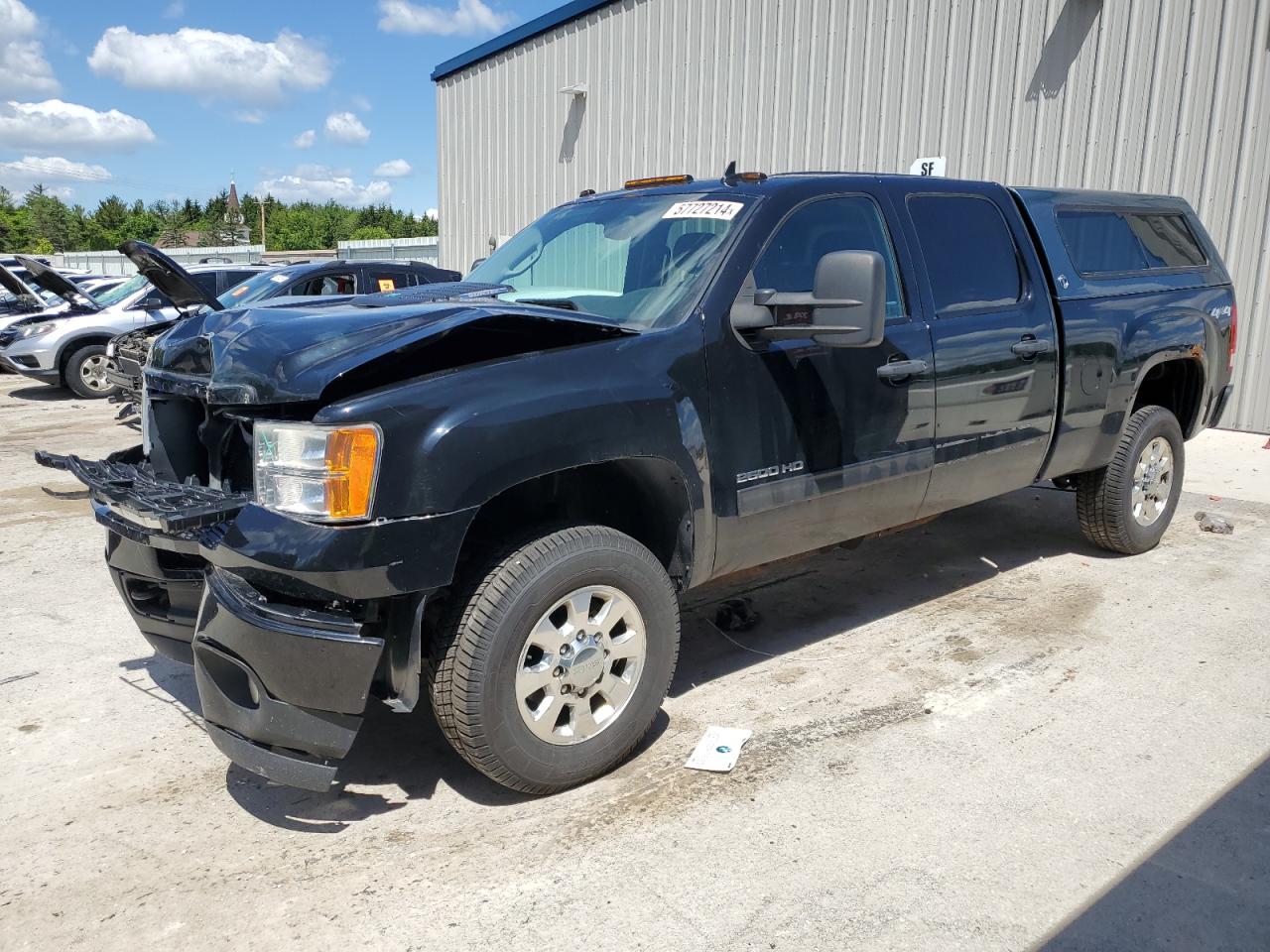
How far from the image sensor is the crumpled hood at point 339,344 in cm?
290

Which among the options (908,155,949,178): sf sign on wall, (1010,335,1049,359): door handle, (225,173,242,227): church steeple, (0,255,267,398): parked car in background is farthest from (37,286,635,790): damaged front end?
(225,173,242,227): church steeple

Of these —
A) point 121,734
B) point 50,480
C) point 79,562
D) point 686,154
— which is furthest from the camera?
point 686,154

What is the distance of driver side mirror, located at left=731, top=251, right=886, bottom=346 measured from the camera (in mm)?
3424

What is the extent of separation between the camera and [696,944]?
2.60m

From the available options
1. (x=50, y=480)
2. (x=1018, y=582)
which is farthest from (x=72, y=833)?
(x=50, y=480)

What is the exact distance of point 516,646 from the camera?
305 cm

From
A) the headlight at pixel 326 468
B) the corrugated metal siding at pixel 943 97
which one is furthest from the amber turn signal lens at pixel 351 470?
the corrugated metal siding at pixel 943 97

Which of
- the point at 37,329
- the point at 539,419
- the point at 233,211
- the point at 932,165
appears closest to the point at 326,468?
the point at 539,419

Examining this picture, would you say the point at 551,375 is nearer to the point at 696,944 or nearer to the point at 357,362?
the point at 357,362

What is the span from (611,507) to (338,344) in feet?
3.75

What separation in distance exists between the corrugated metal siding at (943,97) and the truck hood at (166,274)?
8861mm

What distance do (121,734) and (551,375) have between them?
2225 mm

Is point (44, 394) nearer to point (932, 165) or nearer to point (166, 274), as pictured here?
point (166, 274)

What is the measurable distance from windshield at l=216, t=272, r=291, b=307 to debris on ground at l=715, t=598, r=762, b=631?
7102 millimetres
